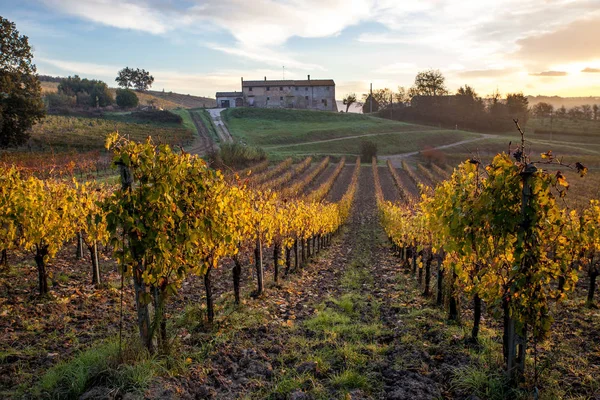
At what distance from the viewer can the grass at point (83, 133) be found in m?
46.4

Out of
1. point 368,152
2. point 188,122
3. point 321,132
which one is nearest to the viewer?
point 368,152

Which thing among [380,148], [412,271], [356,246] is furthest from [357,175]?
[412,271]

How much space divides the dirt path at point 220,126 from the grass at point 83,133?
547 cm

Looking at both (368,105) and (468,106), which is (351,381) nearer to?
(468,106)

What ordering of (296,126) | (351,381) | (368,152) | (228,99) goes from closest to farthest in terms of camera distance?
(351,381)
(368,152)
(296,126)
(228,99)

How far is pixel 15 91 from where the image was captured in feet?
94.3

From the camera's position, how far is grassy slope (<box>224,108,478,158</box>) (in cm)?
6800

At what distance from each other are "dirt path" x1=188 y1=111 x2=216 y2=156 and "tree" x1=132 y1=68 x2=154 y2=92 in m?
56.5

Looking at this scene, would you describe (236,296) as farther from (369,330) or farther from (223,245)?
(369,330)

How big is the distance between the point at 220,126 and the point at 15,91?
169ft

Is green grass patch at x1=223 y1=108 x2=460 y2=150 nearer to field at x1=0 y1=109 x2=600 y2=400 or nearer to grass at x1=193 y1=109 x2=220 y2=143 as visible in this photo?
grass at x1=193 y1=109 x2=220 y2=143

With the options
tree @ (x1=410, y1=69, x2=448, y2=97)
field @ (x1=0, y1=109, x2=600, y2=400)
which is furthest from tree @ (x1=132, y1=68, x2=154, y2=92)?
field @ (x1=0, y1=109, x2=600, y2=400)

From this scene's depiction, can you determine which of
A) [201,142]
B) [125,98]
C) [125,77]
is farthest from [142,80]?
[201,142]

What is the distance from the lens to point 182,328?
7664 mm
